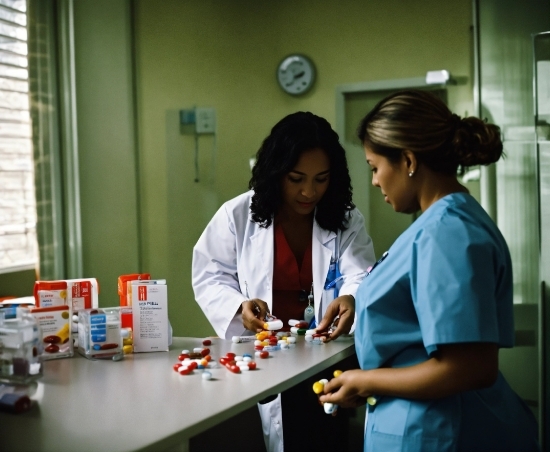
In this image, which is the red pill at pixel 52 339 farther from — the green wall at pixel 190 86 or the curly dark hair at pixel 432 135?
the green wall at pixel 190 86

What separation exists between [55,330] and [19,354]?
1.08 feet

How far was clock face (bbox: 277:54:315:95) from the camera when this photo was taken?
4152 millimetres

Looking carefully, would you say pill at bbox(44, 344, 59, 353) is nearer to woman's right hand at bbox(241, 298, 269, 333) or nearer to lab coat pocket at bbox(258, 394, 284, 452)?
woman's right hand at bbox(241, 298, 269, 333)

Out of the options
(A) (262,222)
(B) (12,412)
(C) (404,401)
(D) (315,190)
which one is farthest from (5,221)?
(C) (404,401)

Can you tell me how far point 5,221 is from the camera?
284cm

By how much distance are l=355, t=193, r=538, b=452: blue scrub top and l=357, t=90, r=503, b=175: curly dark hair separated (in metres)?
0.09

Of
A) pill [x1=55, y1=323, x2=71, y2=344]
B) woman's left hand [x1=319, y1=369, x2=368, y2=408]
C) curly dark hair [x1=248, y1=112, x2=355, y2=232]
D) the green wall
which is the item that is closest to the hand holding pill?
woman's left hand [x1=319, y1=369, x2=368, y2=408]

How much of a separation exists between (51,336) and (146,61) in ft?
8.25

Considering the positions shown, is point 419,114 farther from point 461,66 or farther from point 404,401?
point 461,66

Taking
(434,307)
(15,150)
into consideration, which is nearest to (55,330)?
(434,307)

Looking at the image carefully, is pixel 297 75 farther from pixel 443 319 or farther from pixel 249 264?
pixel 443 319

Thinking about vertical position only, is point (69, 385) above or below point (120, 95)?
below

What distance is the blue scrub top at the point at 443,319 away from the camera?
3.88 ft

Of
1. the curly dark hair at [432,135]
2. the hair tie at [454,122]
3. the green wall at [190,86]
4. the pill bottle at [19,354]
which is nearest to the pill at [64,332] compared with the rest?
the pill bottle at [19,354]
